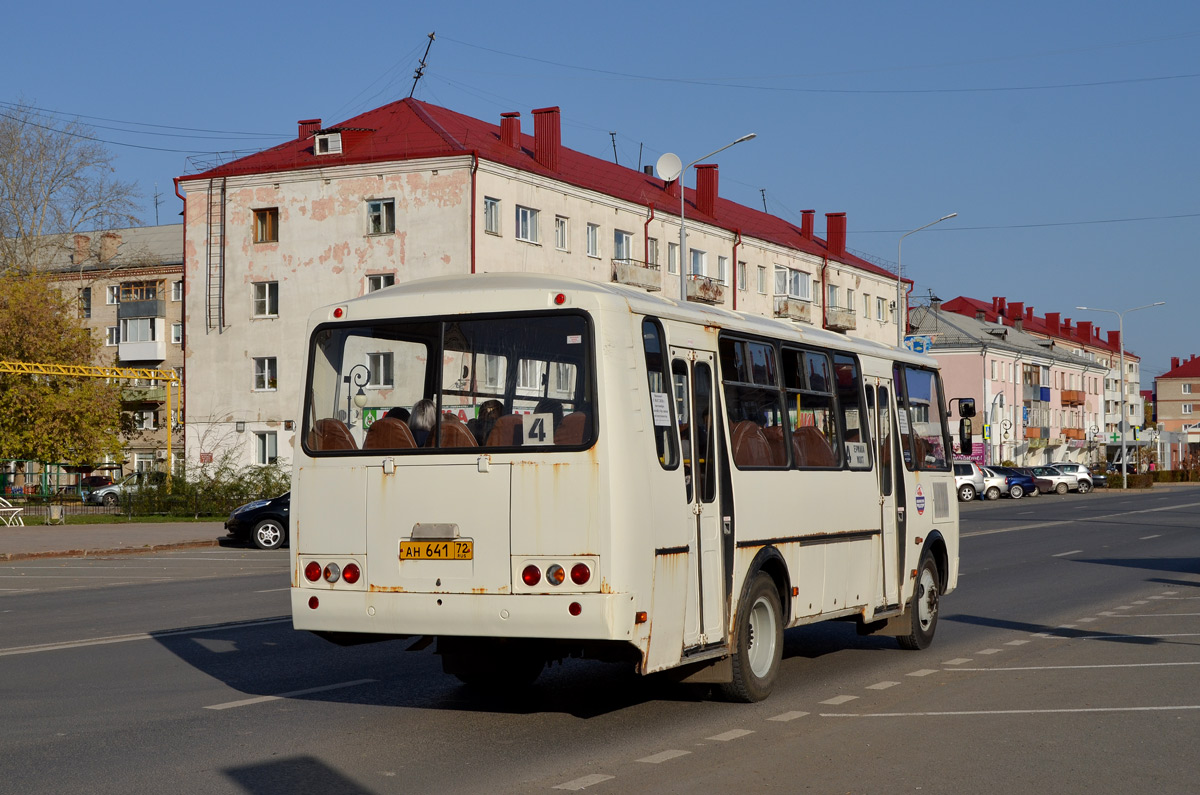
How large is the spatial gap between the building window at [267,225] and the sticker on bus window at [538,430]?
44436mm

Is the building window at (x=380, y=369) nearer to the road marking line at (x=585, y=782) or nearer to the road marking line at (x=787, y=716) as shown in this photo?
the road marking line at (x=585, y=782)

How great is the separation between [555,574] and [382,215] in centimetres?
4247

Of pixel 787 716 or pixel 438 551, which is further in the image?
pixel 787 716

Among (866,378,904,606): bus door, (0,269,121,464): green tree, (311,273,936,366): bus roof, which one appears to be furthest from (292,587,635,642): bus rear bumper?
(0,269,121,464): green tree

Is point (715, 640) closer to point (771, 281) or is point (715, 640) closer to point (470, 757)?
point (470, 757)

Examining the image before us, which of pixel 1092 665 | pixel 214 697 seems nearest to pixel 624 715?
pixel 214 697

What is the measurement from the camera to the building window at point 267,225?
5097 centimetres

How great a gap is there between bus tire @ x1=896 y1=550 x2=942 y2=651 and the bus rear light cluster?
512 cm

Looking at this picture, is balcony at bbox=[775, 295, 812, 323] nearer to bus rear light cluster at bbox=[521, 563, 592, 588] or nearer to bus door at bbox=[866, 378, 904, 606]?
Answer: bus door at bbox=[866, 378, 904, 606]

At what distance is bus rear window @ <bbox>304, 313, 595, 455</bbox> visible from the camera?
26.8 feet

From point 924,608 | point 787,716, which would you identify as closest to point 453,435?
point 787,716

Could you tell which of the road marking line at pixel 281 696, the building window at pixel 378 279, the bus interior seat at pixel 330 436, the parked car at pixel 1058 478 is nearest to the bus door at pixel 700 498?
the bus interior seat at pixel 330 436

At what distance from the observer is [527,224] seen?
5056 cm

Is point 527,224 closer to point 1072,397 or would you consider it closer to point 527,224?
point 527,224
